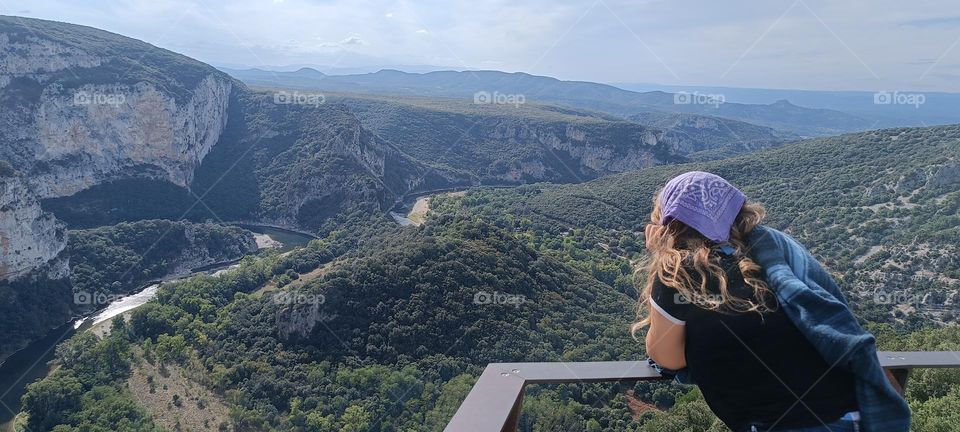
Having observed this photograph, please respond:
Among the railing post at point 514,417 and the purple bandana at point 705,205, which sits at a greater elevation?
the purple bandana at point 705,205

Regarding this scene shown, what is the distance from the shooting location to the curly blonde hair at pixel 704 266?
2.12m

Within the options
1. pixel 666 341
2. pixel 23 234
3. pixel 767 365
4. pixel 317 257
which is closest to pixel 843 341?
pixel 767 365

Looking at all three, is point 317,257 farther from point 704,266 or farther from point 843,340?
point 843,340

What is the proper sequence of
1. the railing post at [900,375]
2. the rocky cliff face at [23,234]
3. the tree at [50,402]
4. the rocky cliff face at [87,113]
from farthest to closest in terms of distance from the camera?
the rocky cliff face at [87,113] < the rocky cliff face at [23,234] < the tree at [50,402] < the railing post at [900,375]

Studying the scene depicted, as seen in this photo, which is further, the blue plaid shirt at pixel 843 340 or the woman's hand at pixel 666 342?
the woman's hand at pixel 666 342

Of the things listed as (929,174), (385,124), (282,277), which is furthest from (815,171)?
(385,124)

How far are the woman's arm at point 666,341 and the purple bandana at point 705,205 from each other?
409 millimetres

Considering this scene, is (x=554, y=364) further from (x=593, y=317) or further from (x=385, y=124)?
(x=385, y=124)

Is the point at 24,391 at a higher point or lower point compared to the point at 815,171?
lower

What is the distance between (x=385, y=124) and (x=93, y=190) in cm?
4904

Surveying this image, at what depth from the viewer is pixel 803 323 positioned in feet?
6.74

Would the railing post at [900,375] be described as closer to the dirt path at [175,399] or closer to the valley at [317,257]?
the valley at [317,257]

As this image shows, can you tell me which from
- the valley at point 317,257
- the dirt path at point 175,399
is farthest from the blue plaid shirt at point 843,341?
the dirt path at point 175,399

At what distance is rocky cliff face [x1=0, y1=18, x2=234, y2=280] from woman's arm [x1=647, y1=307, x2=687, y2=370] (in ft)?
211
